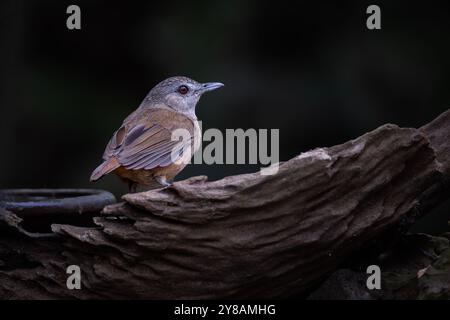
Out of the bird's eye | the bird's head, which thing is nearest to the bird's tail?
the bird's head

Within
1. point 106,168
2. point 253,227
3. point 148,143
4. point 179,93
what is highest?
point 179,93

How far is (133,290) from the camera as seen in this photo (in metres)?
2.83

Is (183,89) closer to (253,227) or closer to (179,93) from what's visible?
(179,93)

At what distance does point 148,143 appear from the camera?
3803 mm

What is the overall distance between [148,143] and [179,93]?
87cm

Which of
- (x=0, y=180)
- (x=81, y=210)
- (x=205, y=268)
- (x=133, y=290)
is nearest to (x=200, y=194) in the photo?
(x=205, y=268)

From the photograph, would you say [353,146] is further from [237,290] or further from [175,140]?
[175,140]

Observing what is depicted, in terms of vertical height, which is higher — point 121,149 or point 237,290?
point 121,149

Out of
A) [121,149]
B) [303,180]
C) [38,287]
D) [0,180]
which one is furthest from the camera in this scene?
[0,180]

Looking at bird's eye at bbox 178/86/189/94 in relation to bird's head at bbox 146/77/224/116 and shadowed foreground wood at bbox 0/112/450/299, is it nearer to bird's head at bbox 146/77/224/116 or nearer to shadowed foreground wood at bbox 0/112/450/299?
bird's head at bbox 146/77/224/116

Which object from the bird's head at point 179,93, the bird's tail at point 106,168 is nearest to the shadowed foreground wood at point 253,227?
the bird's tail at point 106,168

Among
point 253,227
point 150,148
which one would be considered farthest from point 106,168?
point 253,227

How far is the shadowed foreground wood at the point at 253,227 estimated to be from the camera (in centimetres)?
267

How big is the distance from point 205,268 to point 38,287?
2.62 ft
